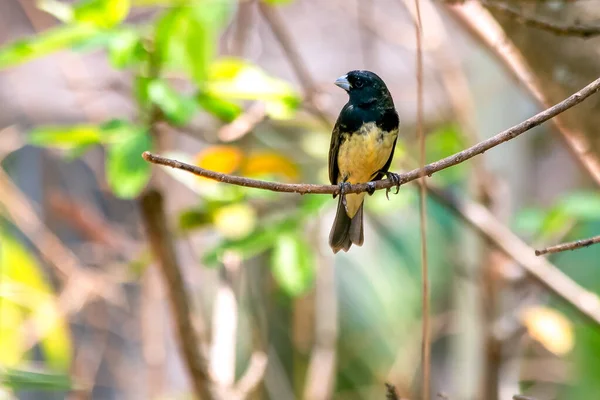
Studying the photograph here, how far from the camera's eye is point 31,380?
5.16 ft

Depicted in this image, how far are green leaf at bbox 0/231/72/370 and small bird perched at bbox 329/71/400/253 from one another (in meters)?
1.19

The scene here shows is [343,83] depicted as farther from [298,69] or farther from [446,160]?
[298,69]

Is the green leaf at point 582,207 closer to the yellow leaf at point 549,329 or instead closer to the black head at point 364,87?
the yellow leaf at point 549,329

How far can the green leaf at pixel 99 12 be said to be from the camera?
163cm

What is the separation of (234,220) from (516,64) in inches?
34.3

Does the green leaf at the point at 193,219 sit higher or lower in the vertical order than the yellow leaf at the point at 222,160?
lower

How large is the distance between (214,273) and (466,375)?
Result: 1.11 m

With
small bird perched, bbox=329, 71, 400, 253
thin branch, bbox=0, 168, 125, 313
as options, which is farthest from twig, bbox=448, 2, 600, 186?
thin branch, bbox=0, 168, 125, 313

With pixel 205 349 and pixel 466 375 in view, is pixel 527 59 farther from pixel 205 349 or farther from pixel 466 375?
pixel 466 375

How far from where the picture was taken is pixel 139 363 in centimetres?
360

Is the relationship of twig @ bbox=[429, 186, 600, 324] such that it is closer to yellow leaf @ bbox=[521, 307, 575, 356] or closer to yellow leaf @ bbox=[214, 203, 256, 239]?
yellow leaf @ bbox=[521, 307, 575, 356]

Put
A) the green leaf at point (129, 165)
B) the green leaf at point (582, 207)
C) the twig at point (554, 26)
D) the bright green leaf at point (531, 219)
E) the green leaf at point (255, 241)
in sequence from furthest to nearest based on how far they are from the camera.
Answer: the bright green leaf at point (531, 219), the green leaf at point (582, 207), the green leaf at point (255, 241), the green leaf at point (129, 165), the twig at point (554, 26)

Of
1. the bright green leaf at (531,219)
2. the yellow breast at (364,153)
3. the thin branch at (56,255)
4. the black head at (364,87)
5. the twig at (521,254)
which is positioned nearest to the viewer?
the black head at (364,87)

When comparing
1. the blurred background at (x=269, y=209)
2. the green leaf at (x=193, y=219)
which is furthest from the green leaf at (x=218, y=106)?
the green leaf at (x=193, y=219)
